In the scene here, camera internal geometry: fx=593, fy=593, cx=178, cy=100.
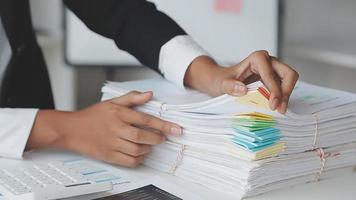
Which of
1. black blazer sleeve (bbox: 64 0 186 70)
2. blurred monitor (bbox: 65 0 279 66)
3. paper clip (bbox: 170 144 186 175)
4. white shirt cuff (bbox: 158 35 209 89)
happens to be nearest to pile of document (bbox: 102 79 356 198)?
paper clip (bbox: 170 144 186 175)

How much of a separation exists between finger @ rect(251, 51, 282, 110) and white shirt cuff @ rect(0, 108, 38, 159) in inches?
14.5

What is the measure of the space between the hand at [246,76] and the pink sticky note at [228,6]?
120 centimetres

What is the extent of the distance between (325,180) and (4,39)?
0.76m

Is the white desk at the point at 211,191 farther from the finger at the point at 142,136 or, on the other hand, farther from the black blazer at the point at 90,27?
the black blazer at the point at 90,27

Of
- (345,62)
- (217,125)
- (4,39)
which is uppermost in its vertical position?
(345,62)

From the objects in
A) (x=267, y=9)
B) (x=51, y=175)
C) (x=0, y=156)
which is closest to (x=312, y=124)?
(x=51, y=175)

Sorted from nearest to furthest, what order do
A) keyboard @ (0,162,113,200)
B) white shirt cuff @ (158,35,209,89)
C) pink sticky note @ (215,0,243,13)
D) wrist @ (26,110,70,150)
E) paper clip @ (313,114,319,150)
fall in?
1. keyboard @ (0,162,113,200)
2. paper clip @ (313,114,319,150)
3. wrist @ (26,110,70,150)
4. white shirt cuff @ (158,35,209,89)
5. pink sticky note @ (215,0,243,13)

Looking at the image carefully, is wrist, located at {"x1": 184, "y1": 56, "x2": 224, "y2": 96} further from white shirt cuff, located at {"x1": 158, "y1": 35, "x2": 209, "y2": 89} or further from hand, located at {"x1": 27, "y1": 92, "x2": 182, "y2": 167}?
hand, located at {"x1": 27, "y1": 92, "x2": 182, "y2": 167}

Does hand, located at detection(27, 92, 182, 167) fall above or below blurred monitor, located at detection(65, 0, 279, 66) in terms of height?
below

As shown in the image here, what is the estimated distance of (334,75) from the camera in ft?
7.68

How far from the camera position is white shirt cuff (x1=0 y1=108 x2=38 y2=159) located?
0.95 meters

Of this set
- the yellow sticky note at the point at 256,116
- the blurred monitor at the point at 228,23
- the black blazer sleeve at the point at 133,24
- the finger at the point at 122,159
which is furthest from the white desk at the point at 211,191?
the blurred monitor at the point at 228,23

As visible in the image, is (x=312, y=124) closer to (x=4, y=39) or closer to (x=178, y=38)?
(x=178, y=38)

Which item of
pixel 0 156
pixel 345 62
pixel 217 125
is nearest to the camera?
pixel 217 125
